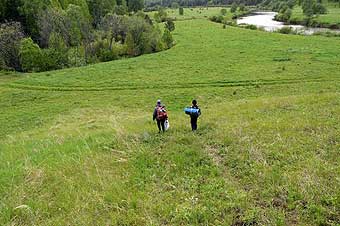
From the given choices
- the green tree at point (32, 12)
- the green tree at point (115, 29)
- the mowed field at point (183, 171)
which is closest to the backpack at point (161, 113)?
the mowed field at point (183, 171)

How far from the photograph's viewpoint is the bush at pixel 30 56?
2169 inches

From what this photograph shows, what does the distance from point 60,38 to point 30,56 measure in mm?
6077

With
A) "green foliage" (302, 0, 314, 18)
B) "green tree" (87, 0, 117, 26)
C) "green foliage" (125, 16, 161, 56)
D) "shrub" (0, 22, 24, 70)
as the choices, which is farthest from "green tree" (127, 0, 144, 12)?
"shrub" (0, 22, 24, 70)

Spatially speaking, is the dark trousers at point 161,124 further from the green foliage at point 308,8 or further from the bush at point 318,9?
the bush at point 318,9

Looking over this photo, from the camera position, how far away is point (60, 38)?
59.2 meters

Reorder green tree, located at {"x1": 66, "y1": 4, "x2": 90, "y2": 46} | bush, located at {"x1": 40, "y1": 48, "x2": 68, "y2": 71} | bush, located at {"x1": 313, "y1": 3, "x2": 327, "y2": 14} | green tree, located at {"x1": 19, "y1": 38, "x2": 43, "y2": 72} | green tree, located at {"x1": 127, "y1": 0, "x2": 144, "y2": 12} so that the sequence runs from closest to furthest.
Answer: green tree, located at {"x1": 19, "y1": 38, "x2": 43, "y2": 72} → bush, located at {"x1": 40, "y1": 48, "x2": 68, "y2": 71} → green tree, located at {"x1": 66, "y1": 4, "x2": 90, "y2": 46} → bush, located at {"x1": 313, "y1": 3, "x2": 327, "y2": 14} → green tree, located at {"x1": 127, "y1": 0, "x2": 144, "y2": 12}

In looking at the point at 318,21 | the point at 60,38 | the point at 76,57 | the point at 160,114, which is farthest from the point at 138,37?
the point at 318,21

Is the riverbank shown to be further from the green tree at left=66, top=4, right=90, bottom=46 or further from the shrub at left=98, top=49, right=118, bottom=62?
the green tree at left=66, top=4, right=90, bottom=46

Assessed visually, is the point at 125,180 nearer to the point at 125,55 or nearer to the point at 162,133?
the point at 162,133

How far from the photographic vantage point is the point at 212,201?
1051 cm

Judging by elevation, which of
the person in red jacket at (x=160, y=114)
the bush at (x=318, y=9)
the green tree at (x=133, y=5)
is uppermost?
the green tree at (x=133, y=5)

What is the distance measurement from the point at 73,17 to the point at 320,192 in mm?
62204

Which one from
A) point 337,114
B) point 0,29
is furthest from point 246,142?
point 0,29

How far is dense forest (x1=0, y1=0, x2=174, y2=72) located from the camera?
57219 millimetres
